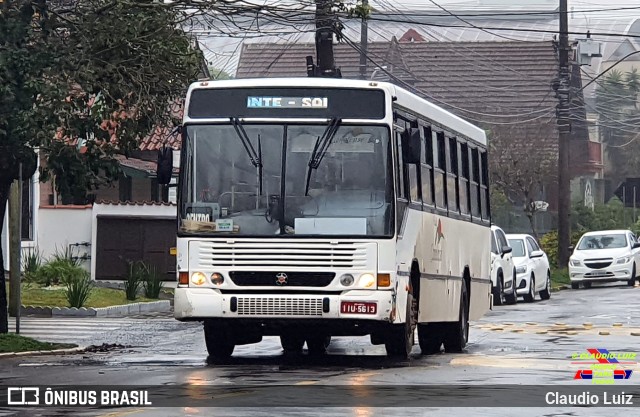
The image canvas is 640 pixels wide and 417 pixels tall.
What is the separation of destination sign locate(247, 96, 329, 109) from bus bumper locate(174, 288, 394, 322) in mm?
2015

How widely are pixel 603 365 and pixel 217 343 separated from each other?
165 inches

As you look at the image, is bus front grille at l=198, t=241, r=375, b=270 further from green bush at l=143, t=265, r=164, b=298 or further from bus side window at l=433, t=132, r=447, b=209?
green bush at l=143, t=265, r=164, b=298

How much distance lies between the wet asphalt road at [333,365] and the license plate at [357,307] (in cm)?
59

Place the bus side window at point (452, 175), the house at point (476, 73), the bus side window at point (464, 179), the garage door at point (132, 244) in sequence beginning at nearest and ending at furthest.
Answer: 1. the bus side window at point (452, 175)
2. the bus side window at point (464, 179)
3. the garage door at point (132, 244)
4. the house at point (476, 73)

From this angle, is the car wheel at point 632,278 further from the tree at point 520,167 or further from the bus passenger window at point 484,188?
the bus passenger window at point 484,188

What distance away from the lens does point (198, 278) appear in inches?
647

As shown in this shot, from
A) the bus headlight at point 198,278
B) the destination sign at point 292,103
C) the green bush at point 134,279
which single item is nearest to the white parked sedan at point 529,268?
the green bush at point 134,279

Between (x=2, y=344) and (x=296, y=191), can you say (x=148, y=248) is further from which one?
(x=296, y=191)

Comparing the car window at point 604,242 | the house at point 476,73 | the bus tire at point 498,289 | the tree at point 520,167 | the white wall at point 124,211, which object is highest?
the house at point 476,73

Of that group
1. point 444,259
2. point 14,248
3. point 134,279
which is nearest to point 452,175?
point 444,259

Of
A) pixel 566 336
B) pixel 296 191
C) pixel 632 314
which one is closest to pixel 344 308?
pixel 296 191

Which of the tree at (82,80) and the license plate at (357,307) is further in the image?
the tree at (82,80)

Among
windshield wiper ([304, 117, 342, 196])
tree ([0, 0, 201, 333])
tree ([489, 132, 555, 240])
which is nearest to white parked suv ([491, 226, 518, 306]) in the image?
tree ([0, 0, 201, 333])

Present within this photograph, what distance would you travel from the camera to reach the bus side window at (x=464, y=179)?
20.9 metres
